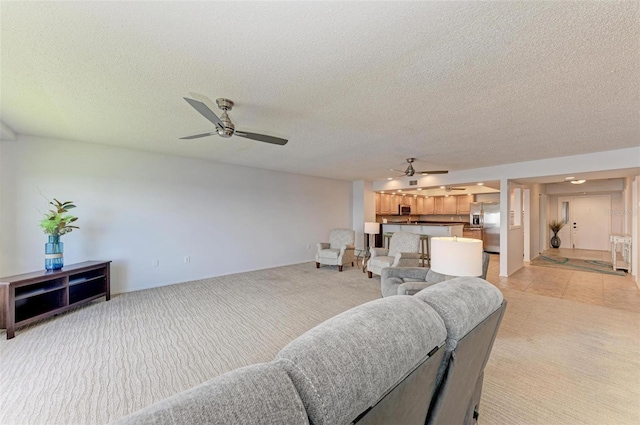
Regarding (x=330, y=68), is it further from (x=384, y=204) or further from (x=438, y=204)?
(x=438, y=204)

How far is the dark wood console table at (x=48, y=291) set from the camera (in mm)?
2676

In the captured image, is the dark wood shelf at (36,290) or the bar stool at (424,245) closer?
the dark wood shelf at (36,290)

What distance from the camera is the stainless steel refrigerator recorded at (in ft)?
26.6

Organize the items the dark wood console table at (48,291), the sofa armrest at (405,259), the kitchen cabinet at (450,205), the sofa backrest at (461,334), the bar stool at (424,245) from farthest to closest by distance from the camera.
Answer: the kitchen cabinet at (450,205) < the bar stool at (424,245) < the sofa armrest at (405,259) < the dark wood console table at (48,291) < the sofa backrest at (461,334)

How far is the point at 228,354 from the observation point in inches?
93.7

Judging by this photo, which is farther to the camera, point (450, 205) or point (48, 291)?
point (450, 205)

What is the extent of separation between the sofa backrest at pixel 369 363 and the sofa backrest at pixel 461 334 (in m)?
0.08

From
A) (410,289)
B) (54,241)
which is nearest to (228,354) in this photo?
(410,289)

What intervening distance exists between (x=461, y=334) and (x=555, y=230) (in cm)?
1071

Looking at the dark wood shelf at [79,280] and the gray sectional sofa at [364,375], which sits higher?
the gray sectional sofa at [364,375]

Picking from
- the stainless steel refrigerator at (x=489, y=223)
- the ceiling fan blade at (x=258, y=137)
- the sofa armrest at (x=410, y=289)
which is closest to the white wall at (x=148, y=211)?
the ceiling fan blade at (x=258, y=137)

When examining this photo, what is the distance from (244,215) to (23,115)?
11.4ft

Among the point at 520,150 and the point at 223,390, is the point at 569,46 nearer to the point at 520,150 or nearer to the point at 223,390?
the point at 223,390

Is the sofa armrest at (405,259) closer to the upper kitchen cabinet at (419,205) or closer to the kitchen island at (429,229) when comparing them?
the kitchen island at (429,229)
